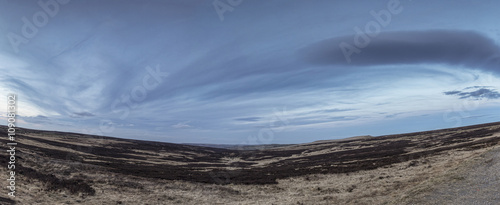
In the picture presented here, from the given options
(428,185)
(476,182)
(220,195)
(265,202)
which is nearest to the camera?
(476,182)

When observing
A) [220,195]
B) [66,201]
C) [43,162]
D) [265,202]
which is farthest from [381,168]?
[43,162]

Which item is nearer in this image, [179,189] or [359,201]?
[359,201]

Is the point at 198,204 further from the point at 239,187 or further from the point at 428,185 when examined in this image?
the point at 428,185

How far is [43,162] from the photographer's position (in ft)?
117

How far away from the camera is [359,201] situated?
2055cm

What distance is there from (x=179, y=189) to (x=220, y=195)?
532 cm

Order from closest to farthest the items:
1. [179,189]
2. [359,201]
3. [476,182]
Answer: [476,182], [359,201], [179,189]

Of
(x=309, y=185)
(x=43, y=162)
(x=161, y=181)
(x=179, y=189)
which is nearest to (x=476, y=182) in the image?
(x=309, y=185)

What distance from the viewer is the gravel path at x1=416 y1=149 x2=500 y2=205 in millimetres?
15156

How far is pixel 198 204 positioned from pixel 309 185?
1343 centimetres

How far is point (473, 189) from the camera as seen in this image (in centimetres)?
1664

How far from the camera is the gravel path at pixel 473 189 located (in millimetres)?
15156

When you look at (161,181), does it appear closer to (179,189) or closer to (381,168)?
(179,189)

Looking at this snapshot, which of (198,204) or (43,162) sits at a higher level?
(43,162)
